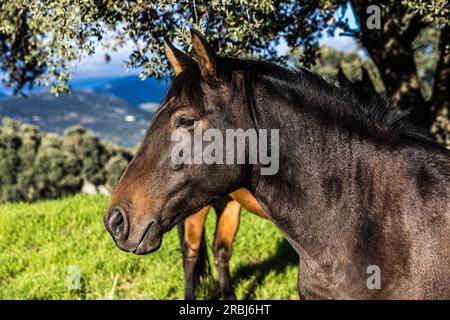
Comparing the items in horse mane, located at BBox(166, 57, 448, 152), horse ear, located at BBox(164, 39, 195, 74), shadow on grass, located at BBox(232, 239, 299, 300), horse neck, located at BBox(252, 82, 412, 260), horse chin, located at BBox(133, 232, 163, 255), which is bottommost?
shadow on grass, located at BBox(232, 239, 299, 300)

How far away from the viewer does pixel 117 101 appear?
150750 millimetres

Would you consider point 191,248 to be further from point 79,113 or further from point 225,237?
point 79,113

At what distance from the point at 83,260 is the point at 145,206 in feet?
15.8

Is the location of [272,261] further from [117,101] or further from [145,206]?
[117,101]

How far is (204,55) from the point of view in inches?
103

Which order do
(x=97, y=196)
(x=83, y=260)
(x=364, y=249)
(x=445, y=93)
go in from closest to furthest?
(x=364, y=249) → (x=445, y=93) → (x=83, y=260) → (x=97, y=196)

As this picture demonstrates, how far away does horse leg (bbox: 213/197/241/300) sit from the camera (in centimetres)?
611

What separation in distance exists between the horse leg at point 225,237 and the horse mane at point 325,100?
3.38 meters

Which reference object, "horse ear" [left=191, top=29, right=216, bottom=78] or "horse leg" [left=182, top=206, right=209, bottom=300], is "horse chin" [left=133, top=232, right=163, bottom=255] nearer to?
"horse ear" [left=191, top=29, right=216, bottom=78]

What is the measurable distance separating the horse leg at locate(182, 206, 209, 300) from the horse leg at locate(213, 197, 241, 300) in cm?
32

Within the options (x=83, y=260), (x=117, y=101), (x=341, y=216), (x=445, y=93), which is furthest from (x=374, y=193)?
(x=117, y=101)

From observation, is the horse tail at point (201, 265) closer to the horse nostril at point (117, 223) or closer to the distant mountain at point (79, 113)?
the horse nostril at point (117, 223)

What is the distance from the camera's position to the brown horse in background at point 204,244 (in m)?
5.92

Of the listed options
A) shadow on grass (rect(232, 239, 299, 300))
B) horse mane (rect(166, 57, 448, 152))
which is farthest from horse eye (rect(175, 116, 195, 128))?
→ shadow on grass (rect(232, 239, 299, 300))
